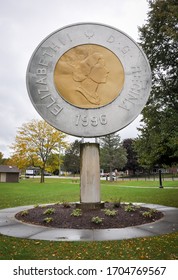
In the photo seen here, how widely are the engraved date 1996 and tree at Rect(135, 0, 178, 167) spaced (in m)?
6.53

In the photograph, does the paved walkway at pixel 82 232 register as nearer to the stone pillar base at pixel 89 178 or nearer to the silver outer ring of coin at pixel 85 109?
the stone pillar base at pixel 89 178

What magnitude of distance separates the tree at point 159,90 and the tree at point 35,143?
29746 millimetres

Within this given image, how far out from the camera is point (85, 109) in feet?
40.0

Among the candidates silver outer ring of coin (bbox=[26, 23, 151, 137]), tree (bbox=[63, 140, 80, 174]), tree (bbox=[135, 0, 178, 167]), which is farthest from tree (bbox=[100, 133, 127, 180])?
silver outer ring of coin (bbox=[26, 23, 151, 137])

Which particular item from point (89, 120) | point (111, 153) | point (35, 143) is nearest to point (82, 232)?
point (89, 120)

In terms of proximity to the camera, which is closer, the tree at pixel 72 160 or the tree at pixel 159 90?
the tree at pixel 159 90

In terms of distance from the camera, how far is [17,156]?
48.8 meters

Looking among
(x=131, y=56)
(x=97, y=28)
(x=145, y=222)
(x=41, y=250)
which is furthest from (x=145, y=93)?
(x=41, y=250)

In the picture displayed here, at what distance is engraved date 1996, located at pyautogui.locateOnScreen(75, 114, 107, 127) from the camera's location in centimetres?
1209

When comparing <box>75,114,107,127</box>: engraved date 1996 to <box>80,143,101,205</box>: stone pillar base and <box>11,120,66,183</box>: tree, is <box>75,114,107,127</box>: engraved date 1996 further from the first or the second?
<box>11,120,66,183</box>: tree

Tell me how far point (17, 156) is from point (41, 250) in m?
43.6

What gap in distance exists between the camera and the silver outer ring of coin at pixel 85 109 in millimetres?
12086

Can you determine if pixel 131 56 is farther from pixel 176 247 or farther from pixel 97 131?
pixel 176 247

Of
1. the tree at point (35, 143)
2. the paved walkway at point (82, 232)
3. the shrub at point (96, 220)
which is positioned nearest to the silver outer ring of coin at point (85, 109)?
the shrub at point (96, 220)
